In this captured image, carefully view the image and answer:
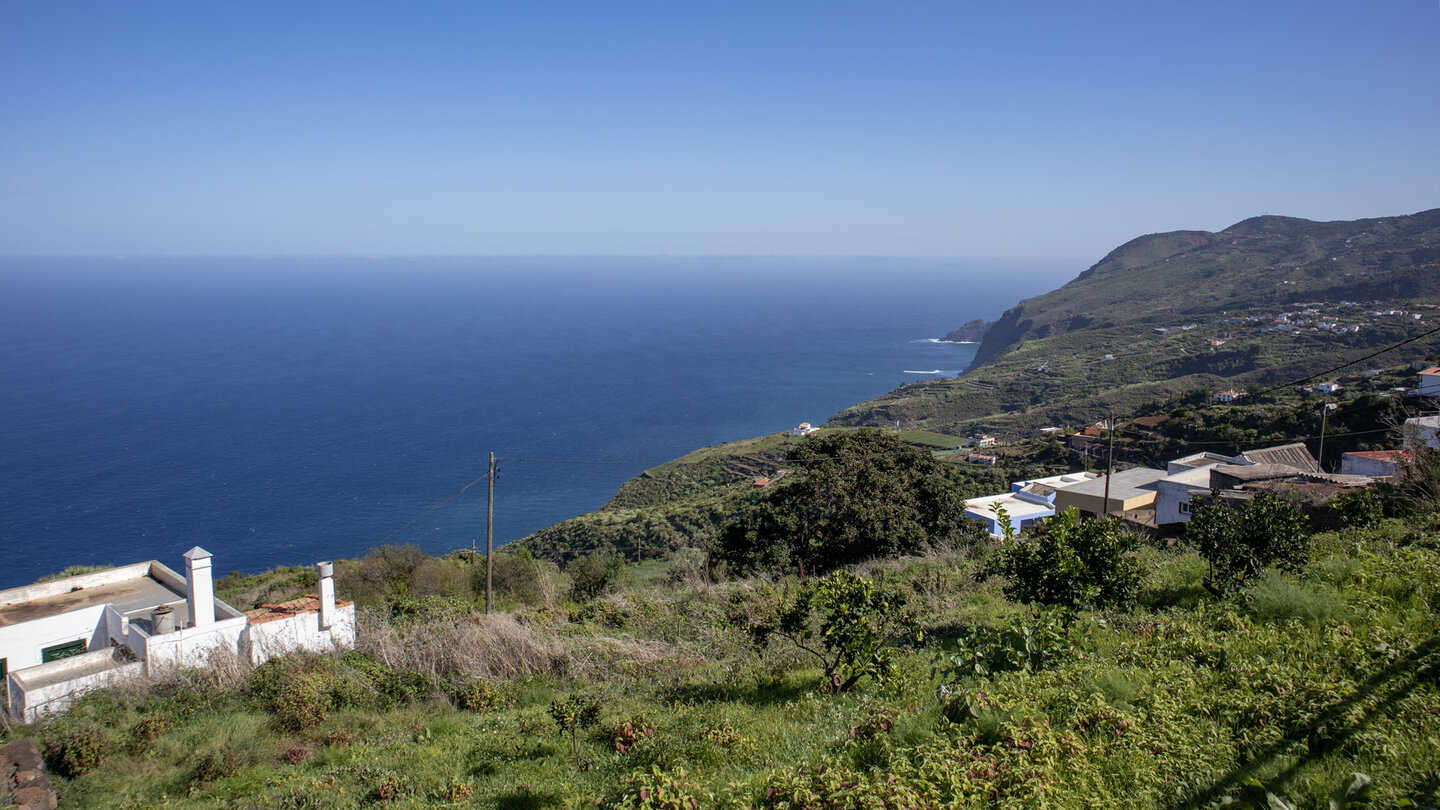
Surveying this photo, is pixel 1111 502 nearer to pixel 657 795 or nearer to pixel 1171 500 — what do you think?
pixel 1171 500

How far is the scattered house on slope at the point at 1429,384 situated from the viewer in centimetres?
2858

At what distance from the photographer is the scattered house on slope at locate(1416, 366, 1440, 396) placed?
2858 cm

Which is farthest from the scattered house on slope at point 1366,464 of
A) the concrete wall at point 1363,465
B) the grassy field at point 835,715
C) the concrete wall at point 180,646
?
the concrete wall at point 180,646

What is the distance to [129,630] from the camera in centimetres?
1202

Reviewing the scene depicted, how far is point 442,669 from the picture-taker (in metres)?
9.19

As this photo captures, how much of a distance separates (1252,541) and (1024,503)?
62.1 feet

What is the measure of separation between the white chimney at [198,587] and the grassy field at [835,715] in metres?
2.96

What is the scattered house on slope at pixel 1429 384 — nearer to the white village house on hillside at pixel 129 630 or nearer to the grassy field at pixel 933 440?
the grassy field at pixel 933 440

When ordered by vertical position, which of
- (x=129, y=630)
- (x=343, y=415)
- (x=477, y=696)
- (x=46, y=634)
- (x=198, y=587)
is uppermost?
(x=477, y=696)

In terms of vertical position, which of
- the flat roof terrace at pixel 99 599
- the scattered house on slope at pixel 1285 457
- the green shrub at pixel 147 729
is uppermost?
the green shrub at pixel 147 729

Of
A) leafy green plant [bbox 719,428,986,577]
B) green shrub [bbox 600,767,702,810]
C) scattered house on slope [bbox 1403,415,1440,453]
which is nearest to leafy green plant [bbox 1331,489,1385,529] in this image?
leafy green plant [bbox 719,428,986,577]

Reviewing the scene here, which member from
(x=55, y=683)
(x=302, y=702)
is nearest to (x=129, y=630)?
(x=55, y=683)

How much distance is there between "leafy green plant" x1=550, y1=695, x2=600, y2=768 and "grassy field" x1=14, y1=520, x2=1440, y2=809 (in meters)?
0.10

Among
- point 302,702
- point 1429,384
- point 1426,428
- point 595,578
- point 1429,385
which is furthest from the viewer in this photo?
point 1429,384
